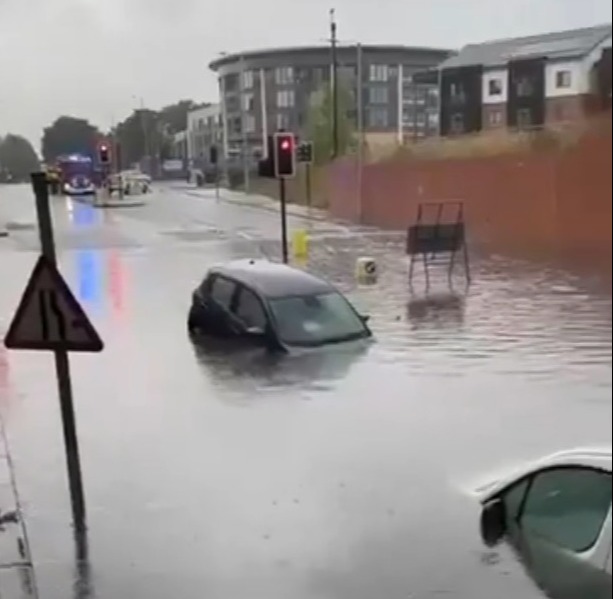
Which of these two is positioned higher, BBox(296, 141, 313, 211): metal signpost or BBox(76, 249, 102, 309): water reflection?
BBox(296, 141, 313, 211): metal signpost

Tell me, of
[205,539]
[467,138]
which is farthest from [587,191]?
[205,539]

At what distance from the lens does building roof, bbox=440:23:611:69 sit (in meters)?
0.94

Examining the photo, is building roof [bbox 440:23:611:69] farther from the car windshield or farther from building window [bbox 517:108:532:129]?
→ the car windshield

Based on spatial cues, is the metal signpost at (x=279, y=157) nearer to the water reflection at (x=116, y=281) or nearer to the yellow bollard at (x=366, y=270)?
the yellow bollard at (x=366, y=270)

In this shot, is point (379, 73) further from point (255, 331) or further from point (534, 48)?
point (255, 331)

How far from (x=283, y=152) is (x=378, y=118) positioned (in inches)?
23.8


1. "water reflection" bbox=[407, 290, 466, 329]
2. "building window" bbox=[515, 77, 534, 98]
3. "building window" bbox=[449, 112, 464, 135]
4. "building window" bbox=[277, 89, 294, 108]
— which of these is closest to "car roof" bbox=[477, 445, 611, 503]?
"building window" bbox=[515, 77, 534, 98]

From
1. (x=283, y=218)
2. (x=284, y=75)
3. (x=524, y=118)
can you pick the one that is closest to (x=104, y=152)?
(x=284, y=75)

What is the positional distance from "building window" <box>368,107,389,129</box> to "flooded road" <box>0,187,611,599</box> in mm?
422

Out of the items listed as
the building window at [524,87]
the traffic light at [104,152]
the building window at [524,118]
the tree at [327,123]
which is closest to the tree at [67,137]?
the traffic light at [104,152]

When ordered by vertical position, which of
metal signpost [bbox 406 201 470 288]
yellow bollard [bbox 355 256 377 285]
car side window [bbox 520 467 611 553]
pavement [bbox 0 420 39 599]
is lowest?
pavement [bbox 0 420 39 599]

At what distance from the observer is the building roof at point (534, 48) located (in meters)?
0.94

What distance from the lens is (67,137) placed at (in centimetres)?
300

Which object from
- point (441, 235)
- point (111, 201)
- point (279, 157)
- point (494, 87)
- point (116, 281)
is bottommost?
point (116, 281)
